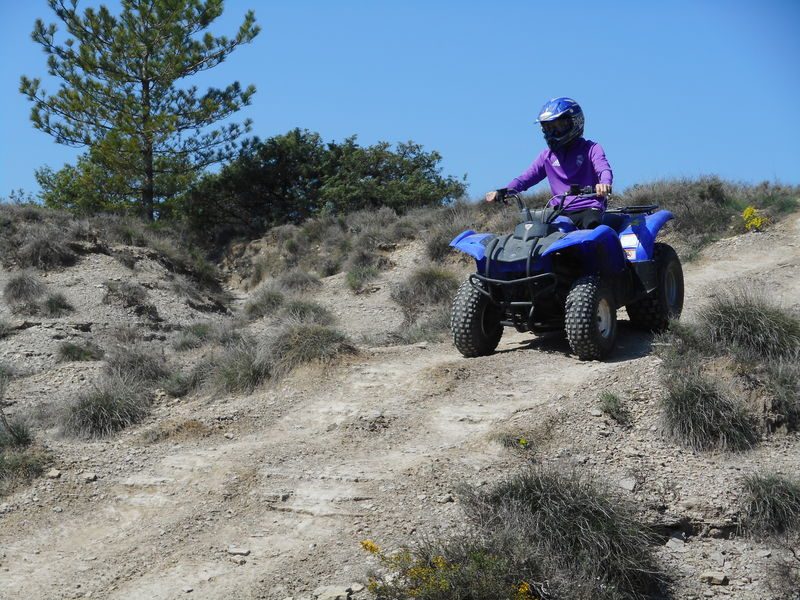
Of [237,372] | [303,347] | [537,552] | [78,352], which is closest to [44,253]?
[78,352]

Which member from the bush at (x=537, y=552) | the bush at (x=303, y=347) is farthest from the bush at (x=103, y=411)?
the bush at (x=537, y=552)

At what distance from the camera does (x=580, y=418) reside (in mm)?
7594

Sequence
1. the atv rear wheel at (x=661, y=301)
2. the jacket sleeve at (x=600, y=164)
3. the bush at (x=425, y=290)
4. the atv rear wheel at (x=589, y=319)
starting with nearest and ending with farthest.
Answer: the atv rear wheel at (x=589, y=319) < the jacket sleeve at (x=600, y=164) < the atv rear wheel at (x=661, y=301) < the bush at (x=425, y=290)

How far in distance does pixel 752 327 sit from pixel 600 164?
2.28 meters

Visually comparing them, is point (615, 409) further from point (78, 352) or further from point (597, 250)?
point (78, 352)

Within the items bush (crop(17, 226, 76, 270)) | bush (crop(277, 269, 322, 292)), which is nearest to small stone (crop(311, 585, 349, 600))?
bush (crop(277, 269, 322, 292))

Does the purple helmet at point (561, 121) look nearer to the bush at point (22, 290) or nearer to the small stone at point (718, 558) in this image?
the small stone at point (718, 558)

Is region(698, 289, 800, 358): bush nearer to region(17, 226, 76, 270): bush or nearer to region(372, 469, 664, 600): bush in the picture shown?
region(372, 469, 664, 600): bush

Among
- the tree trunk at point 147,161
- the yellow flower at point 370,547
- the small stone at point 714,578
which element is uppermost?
the tree trunk at point 147,161

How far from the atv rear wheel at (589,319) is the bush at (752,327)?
0.89m

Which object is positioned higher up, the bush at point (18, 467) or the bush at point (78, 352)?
the bush at point (78, 352)

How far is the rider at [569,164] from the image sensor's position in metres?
9.62

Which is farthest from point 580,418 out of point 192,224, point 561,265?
point 192,224

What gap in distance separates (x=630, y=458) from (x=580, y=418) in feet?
2.04
